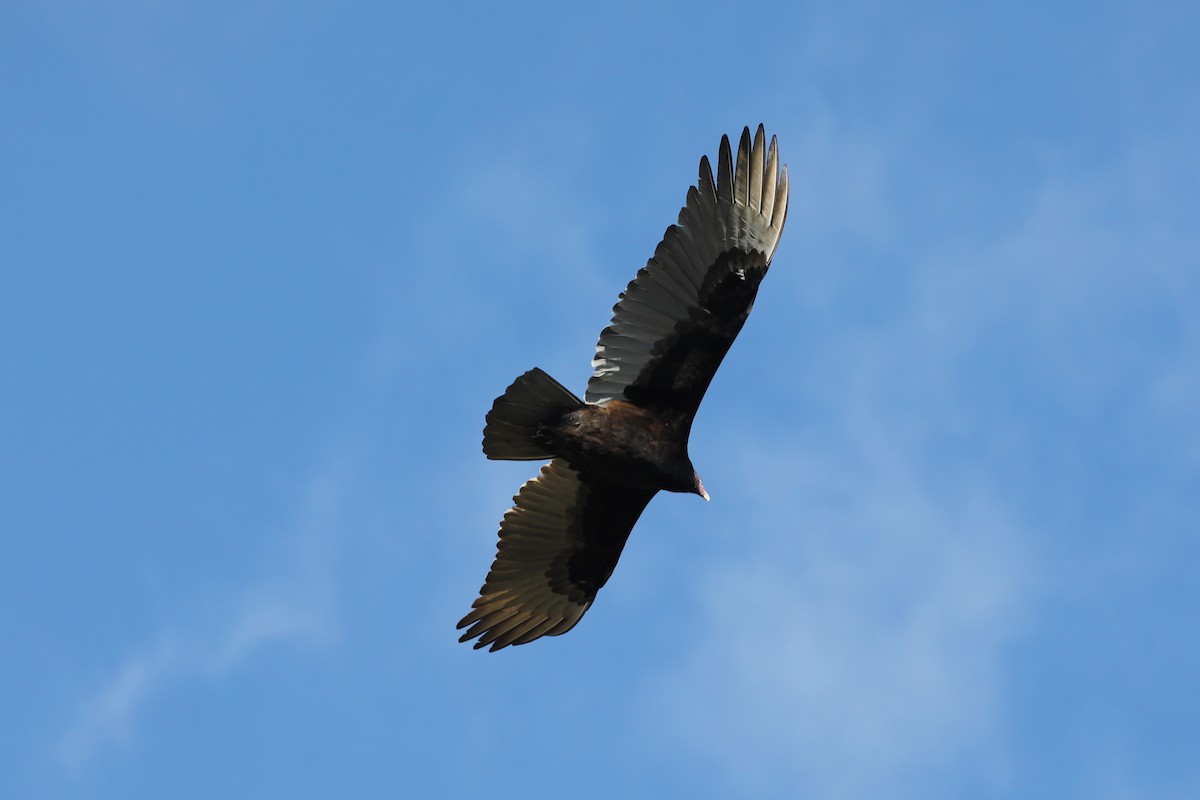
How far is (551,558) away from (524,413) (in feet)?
5.59

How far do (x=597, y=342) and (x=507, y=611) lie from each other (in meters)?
2.40

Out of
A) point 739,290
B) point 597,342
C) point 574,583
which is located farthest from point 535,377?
point 574,583

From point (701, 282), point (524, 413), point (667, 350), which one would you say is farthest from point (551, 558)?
point (701, 282)

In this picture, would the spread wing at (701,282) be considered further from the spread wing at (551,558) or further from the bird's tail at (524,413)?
the spread wing at (551,558)

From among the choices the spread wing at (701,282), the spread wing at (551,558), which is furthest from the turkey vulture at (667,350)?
the spread wing at (551,558)

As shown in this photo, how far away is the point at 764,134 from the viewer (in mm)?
10617

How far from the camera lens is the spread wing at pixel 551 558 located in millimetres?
11578

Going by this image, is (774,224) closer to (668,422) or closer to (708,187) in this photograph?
(708,187)

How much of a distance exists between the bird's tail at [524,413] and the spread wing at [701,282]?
38cm

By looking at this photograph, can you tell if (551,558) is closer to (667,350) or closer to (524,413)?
(524,413)

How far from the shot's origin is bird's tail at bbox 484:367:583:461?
405 inches

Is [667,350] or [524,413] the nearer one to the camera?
[524,413]

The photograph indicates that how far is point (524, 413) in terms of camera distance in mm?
10500

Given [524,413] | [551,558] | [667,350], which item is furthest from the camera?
[551,558]
